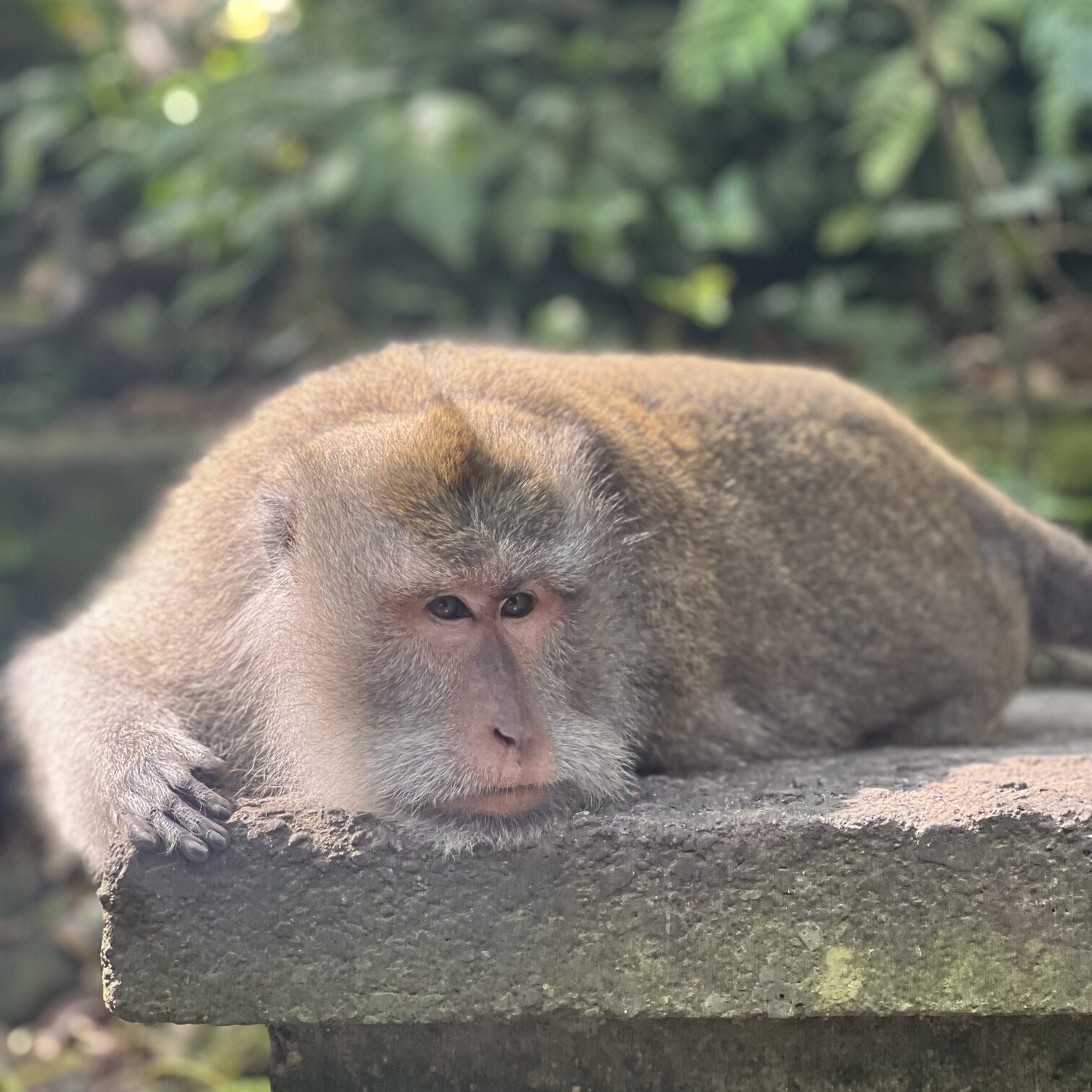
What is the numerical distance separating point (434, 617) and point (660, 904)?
75cm

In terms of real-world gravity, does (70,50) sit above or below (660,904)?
above

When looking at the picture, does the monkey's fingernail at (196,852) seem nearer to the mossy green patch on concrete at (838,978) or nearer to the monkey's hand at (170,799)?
the monkey's hand at (170,799)

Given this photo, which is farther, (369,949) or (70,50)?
(70,50)

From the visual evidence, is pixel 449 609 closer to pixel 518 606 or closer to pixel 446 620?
pixel 446 620

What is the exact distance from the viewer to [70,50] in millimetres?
10055

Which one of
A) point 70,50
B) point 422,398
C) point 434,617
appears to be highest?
point 70,50

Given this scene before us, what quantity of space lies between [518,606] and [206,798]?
0.78 m

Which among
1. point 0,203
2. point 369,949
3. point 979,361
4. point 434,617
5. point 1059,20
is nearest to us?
point 369,949

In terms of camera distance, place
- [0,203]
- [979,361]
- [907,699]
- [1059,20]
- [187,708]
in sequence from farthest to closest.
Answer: [0,203] → [979,361] → [1059,20] → [907,699] → [187,708]

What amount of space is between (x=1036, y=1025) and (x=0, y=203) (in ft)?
29.6

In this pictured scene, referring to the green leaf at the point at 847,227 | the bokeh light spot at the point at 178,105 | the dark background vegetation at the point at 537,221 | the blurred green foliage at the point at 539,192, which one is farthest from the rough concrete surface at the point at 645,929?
the bokeh light spot at the point at 178,105

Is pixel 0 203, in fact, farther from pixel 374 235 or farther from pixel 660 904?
pixel 660 904

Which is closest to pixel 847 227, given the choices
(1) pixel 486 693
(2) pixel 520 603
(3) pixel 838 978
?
(2) pixel 520 603

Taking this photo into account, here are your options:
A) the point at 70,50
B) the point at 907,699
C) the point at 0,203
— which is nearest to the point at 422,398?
the point at 907,699
